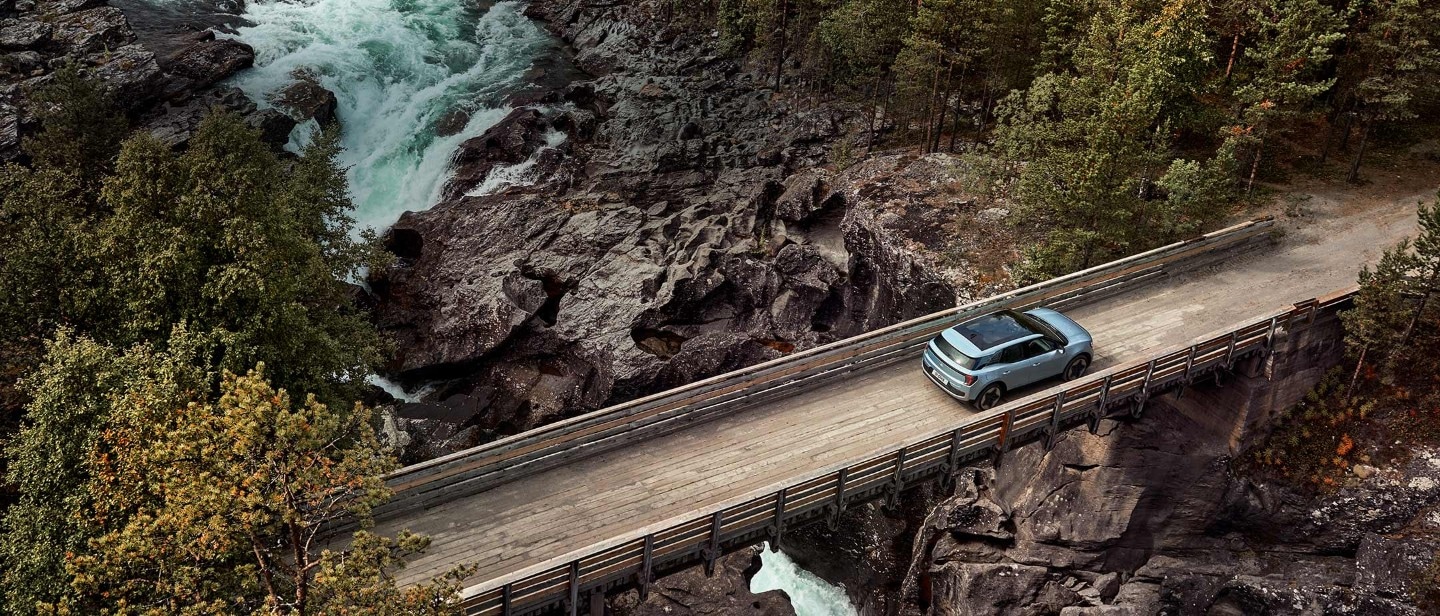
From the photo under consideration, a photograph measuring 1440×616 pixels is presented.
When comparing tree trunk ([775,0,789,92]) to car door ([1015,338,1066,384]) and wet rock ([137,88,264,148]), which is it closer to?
wet rock ([137,88,264,148])

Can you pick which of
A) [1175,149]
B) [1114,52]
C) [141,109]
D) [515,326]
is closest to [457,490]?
[515,326]

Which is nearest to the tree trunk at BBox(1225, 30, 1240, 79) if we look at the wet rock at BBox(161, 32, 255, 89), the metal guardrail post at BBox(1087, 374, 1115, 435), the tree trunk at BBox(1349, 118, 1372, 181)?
the tree trunk at BBox(1349, 118, 1372, 181)

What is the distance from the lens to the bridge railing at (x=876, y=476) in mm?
18203

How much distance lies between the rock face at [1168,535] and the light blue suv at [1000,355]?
13.5ft

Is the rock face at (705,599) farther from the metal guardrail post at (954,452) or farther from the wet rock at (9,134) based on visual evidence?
the wet rock at (9,134)

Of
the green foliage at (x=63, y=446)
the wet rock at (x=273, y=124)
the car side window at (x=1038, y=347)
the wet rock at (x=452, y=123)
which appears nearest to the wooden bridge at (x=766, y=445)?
the car side window at (x=1038, y=347)

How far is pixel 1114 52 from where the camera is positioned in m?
32.6

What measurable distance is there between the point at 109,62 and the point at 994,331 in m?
52.6

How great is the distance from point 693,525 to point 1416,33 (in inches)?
1271

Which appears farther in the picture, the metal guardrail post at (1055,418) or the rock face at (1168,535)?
the rock face at (1168,535)

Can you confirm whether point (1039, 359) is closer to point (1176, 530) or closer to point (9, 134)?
point (1176, 530)

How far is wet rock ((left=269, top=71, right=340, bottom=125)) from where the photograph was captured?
174 ft

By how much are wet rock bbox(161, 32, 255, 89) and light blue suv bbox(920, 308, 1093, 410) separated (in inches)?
1935

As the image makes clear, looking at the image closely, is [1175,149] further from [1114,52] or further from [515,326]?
[515,326]
